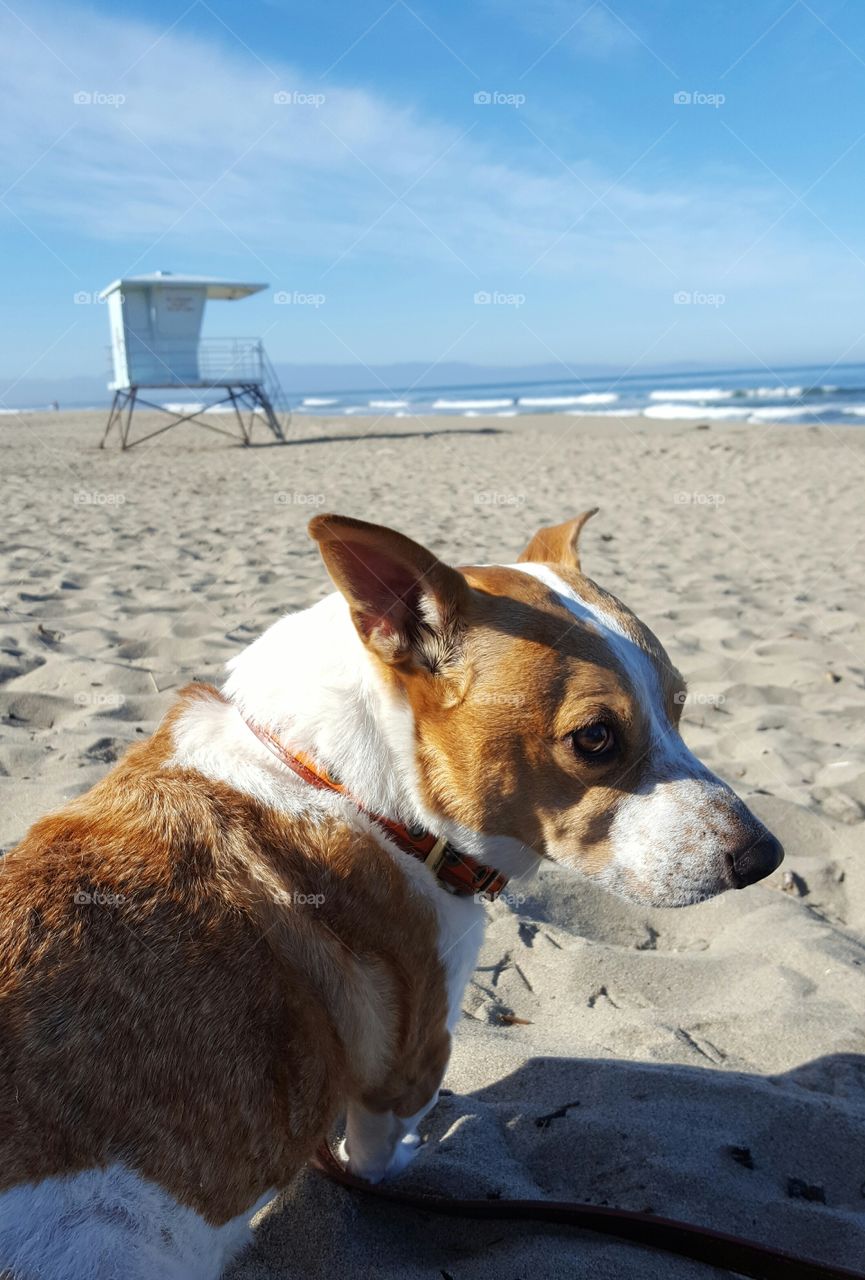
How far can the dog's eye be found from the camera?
244cm

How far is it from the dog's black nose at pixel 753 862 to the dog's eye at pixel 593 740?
0.42m

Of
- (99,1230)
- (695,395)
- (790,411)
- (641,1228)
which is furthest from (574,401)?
(99,1230)

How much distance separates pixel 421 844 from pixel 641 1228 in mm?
1010

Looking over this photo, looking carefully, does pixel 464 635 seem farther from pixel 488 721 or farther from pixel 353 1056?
pixel 353 1056

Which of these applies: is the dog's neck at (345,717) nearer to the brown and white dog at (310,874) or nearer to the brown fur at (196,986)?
the brown and white dog at (310,874)

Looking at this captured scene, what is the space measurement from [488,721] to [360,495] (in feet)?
40.1

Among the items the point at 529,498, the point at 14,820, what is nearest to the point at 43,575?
the point at 14,820

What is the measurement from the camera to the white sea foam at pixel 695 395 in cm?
4472

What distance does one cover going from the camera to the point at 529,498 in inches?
566

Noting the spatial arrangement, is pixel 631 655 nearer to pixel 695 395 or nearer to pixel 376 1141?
pixel 376 1141

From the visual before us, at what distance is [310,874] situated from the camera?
2.27 m

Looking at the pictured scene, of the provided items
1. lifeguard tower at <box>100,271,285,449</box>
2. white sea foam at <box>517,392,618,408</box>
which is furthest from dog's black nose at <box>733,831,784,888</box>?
white sea foam at <box>517,392,618,408</box>

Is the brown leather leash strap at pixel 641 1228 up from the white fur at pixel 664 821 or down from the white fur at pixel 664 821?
down

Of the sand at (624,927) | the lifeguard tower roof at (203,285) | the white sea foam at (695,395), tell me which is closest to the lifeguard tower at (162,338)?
the lifeguard tower roof at (203,285)
